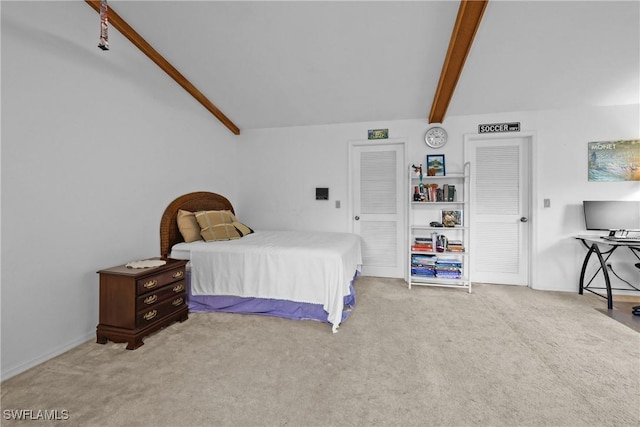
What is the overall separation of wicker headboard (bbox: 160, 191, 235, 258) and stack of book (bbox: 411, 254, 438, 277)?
9.88 feet

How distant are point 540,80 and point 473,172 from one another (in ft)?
4.08

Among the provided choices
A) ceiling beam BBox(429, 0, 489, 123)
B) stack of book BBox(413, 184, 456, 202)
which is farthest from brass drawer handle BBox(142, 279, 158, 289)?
ceiling beam BBox(429, 0, 489, 123)

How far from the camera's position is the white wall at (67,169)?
1.86 meters

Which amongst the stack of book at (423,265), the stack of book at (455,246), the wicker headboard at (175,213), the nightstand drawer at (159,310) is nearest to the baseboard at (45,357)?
the nightstand drawer at (159,310)

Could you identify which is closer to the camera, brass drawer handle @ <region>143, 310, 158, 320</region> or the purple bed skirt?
brass drawer handle @ <region>143, 310, 158, 320</region>

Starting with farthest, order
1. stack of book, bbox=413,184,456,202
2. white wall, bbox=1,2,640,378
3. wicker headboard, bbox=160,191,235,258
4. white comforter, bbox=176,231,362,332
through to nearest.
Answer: stack of book, bbox=413,184,456,202 → wicker headboard, bbox=160,191,235,258 → white comforter, bbox=176,231,362,332 → white wall, bbox=1,2,640,378

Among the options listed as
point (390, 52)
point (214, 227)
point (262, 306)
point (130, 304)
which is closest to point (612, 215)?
point (390, 52)

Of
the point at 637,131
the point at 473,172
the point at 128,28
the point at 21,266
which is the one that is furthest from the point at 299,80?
the point at 637,131

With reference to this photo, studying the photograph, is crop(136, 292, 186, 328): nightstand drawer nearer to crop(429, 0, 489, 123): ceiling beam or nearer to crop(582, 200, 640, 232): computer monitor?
crop(429, 0, 489, 123): ceiling beam

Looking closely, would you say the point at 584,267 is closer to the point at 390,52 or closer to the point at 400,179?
the point at 400,179

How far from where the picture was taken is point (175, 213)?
3.27 m

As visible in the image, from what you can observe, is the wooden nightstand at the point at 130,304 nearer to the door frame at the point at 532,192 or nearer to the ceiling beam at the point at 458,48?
the ceiling beam at the point at 458,48

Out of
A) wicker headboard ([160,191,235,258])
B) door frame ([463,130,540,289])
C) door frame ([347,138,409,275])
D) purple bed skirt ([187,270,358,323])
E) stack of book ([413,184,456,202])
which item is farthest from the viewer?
door frame ([347,138,409,275])

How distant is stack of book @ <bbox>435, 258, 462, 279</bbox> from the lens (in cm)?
362
